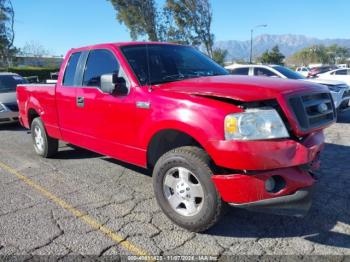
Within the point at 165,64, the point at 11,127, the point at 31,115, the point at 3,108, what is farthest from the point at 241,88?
the point at 11,127

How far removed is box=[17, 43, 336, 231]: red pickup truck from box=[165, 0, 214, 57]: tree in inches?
1308

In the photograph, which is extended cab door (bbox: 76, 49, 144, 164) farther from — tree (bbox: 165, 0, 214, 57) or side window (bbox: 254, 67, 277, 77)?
tree (bbox: 165, 0, 214, 57)

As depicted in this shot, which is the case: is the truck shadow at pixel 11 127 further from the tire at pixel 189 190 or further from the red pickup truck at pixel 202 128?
the tire at pixel 189 190

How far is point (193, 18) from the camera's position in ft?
120

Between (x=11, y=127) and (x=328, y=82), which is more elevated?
(x=328, y=82)

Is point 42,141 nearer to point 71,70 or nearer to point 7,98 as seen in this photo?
point 71,70

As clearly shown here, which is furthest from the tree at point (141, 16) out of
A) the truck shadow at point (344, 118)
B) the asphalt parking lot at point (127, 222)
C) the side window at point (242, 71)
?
the asphalt parking lot at point (127, 222)

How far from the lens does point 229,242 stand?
3326 millimetres

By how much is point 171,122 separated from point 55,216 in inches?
65.6

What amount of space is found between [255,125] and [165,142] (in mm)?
1232

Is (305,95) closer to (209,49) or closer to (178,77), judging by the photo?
(178,77)

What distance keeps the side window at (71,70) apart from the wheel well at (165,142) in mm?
1917

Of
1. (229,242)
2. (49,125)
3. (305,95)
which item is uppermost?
(305,95)

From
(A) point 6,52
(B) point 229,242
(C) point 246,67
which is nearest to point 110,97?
(B) point 229,242
